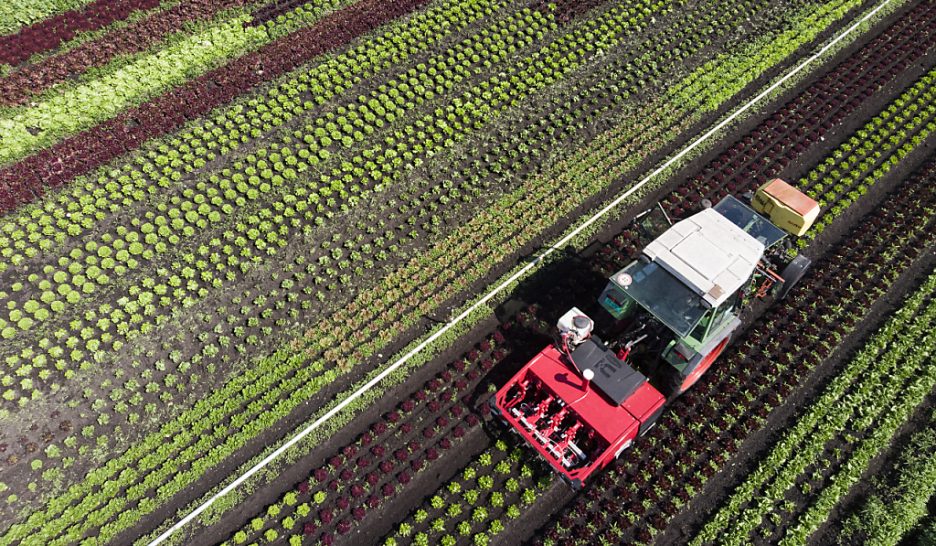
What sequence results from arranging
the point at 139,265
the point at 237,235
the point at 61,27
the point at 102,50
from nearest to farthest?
1. the point at 139,265
2. the point at 237,235
3. the point at 102,50
4. the point at 61,27

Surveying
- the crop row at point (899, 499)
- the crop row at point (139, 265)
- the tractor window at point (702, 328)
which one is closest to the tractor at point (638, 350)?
the tractor window at point (702, 328)

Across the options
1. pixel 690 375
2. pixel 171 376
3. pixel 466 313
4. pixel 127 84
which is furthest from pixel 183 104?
pixel 690 375

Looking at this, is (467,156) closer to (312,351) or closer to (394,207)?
(394,207)

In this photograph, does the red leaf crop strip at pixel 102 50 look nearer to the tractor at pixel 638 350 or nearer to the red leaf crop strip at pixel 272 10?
the red leaf crop strip at pixel 272 10

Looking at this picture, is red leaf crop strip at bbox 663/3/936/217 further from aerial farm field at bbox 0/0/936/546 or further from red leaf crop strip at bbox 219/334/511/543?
red leaf crop strip at bbox 219/334/511/543

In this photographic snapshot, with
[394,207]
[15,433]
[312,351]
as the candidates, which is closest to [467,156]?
[394,207]

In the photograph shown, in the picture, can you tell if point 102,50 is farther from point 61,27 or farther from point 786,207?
point 786,207
